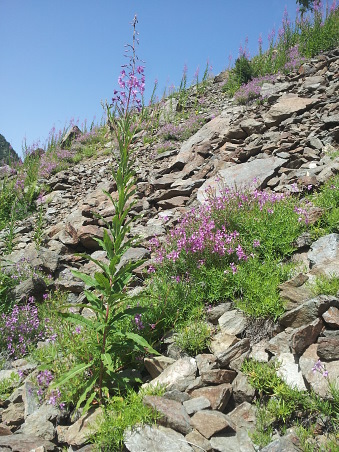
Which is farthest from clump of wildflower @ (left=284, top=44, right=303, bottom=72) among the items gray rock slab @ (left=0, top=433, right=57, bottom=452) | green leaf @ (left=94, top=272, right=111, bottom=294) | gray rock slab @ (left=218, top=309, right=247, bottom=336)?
gray rock slab @ (left=0, top=433, right=57, bottom=452)

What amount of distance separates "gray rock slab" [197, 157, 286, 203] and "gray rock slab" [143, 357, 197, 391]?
3.94 m

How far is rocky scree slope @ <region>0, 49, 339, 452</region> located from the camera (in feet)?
10.4

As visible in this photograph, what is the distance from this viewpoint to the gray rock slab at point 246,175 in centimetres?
727

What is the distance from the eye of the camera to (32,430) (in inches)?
145

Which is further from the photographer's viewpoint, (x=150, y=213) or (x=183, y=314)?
(x=150, y=213)

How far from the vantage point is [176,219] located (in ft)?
23.9

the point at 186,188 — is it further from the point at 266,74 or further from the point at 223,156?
the point at 266,74

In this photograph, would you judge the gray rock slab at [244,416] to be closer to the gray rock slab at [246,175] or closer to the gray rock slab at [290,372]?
the gray rock slab at [290,372]

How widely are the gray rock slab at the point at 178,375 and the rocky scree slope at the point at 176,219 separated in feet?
0.03

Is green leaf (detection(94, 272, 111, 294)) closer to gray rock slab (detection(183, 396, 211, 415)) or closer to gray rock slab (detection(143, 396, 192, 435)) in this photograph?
gray rock slab (detection(143, 396, 192, 435))

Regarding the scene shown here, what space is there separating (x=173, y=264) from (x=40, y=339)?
2496mm

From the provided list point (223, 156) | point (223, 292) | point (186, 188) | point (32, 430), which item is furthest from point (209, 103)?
point (32, 430)

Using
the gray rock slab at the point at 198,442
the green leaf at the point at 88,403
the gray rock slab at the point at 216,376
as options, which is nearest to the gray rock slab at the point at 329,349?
the gray rock slab at the point at 216,376

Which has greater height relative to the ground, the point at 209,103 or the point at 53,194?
the point at 209,103
